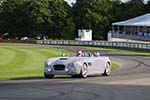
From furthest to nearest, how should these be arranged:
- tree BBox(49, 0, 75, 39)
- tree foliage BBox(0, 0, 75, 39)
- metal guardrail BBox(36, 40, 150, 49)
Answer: tree BBox(49, 0, 75, 39) < tree foliage BBox(0, 0, 75, 39) < metal guardrail BBox(36, 40, 150, 49)

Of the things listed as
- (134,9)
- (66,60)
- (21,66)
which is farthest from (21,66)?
(134,9)

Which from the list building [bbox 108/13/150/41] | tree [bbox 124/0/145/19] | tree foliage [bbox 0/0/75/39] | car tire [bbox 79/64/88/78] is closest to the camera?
car tire [bbox 79/64/88/78]

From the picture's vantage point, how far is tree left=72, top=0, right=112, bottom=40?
100 meters

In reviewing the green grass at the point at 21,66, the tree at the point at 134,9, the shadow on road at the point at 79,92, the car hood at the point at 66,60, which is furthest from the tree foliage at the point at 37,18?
the shadow on road at the point at 79,92

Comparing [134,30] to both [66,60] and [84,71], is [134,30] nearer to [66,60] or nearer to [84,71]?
[84,71]

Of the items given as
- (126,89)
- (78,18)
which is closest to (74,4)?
(78,18)

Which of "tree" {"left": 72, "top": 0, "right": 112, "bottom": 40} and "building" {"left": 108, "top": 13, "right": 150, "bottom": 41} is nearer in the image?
"building" {"left": 108, "top": 13, "right": 150, "bottom": 41}

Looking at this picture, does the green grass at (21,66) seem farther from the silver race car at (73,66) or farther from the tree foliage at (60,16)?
the tree foliage at (60,16)

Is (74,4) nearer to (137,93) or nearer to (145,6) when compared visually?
(145,6)

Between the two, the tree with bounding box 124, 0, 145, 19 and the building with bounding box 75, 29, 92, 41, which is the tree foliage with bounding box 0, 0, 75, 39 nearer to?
the building with bounding box 75, 29, 92, 41

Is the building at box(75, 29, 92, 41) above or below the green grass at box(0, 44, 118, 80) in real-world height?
below

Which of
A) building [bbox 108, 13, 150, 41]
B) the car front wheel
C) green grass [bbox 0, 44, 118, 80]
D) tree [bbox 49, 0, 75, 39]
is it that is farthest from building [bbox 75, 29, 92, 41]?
the car front wheel

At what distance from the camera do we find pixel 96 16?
3907 inches

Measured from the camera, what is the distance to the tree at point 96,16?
100088 mm
